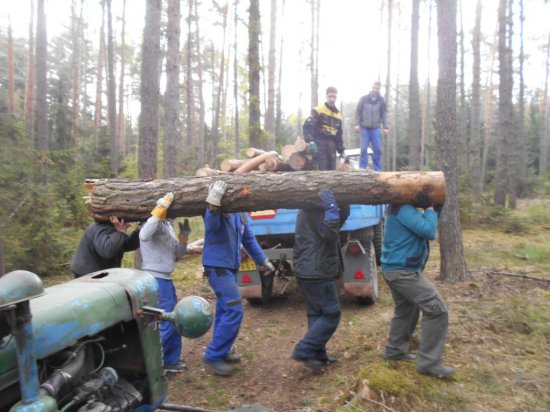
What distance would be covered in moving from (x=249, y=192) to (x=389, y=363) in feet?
7.21

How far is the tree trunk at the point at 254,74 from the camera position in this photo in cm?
1252

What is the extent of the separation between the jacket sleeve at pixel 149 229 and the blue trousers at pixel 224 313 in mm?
739

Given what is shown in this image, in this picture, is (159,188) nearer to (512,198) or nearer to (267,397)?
(267,397)

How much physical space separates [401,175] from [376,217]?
2483 millimetres

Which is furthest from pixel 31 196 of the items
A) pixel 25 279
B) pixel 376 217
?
pixel 25 279

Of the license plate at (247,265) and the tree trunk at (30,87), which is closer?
the license plate at (247,265)

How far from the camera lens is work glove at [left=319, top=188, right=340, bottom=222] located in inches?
179

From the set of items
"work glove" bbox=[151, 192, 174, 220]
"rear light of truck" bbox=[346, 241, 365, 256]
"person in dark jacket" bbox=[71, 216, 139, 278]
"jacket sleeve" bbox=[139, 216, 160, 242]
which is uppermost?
"work glove" bbox=[151, 192, 174, 220]

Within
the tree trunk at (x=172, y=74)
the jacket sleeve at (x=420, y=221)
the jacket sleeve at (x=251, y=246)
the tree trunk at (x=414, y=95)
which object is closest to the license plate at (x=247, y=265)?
the jacket sleeve at (x=251, y=246)

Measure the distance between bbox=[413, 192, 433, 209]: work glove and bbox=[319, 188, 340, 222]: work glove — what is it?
0.77 m

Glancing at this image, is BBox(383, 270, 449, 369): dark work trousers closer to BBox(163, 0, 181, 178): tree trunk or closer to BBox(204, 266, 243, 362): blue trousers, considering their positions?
BBox(204, 266, 243, 362): blue trousers

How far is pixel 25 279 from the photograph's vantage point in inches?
76.2

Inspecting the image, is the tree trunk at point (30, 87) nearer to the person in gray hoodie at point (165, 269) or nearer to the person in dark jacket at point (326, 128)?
the person in dark jacket at point (326, 128)

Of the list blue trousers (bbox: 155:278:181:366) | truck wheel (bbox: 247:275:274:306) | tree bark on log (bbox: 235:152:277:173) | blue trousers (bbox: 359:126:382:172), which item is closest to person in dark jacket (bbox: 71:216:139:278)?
blue trousers (bbox: 155:278:181:366)
